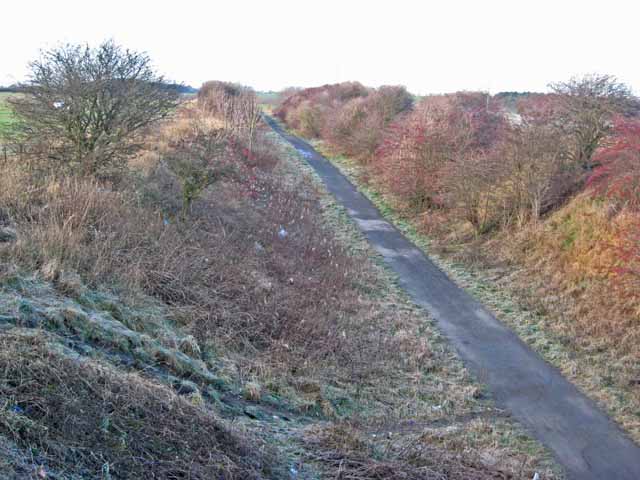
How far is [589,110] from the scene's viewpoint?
50.1 feet

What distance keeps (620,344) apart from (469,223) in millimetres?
7314

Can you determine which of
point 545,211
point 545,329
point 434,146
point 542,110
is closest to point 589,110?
point 542,110

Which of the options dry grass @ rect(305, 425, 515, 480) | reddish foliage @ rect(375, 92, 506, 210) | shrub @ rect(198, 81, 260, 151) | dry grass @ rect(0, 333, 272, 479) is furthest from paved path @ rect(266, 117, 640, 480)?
shrub @ rect(198, 81, 260, 151)

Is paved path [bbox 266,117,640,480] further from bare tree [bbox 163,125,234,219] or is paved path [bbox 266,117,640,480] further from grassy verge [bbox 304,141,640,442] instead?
bare tree [bbox 163,125,234,219]

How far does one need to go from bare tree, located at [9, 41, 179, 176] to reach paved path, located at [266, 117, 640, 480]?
23.5 ft

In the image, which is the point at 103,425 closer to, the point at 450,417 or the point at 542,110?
the point at 450,417

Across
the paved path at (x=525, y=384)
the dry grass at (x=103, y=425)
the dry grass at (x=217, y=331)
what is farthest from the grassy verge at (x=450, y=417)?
the dry grass at (x=103, y=425)

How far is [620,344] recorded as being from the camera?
9805 mm

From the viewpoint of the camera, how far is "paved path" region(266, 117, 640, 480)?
7020 millimetres

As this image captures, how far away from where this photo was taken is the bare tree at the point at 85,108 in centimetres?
1147

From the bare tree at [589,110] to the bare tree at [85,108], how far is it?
11212 mm

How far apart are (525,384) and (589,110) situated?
9562mm

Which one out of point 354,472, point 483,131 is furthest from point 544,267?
point 354,472

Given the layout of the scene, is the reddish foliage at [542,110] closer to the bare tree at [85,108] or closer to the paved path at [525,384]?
the paved path at [525,384]
